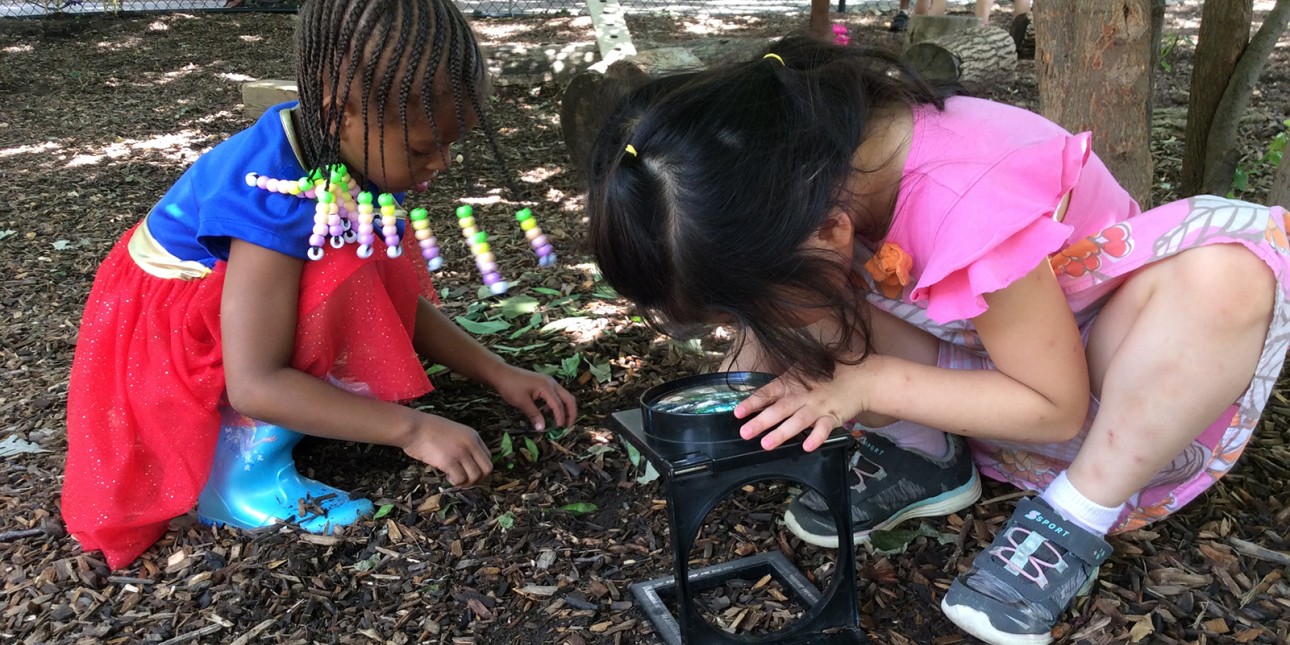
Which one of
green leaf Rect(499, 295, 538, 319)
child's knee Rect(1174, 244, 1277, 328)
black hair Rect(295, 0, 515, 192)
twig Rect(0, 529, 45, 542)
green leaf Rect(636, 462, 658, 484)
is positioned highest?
black hair Rect(295, 0, 515, 192)

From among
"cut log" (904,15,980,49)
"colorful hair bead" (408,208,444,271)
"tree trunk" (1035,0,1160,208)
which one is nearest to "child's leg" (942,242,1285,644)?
"tree trunk" (1035,0,1160,208)

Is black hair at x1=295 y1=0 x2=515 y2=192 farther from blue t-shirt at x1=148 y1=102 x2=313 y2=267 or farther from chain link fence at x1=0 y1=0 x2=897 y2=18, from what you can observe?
chain link fence at x1=0 y1=0 x2=897 y2=18

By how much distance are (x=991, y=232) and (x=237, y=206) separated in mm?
1248

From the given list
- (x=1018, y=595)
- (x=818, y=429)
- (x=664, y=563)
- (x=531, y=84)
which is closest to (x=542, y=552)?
(x=664, y=563)

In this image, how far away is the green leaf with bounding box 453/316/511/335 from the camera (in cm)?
275

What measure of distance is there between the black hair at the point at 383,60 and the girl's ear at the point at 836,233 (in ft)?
1.92

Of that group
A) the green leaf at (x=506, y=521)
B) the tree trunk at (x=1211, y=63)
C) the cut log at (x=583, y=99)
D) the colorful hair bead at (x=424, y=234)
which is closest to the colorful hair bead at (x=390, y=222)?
the colorful hair bead at (x=424, y=234)

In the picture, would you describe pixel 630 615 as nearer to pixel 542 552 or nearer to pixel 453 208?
pixel 542 552

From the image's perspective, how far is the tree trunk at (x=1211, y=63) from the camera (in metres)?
2.74

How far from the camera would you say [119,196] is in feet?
14.3

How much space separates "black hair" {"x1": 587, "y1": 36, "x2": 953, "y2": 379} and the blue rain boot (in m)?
0.88

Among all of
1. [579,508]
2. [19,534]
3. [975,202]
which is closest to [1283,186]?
[975,202]

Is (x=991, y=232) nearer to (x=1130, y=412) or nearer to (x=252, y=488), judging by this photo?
(x=1130, y=412)

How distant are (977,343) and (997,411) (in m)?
0.25
